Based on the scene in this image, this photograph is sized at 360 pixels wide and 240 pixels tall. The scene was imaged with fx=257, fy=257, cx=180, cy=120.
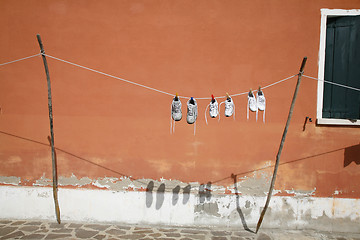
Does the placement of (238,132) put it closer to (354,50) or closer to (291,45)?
(291,45)

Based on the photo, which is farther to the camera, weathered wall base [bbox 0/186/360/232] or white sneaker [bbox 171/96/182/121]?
weathered wall base [bbox 0/186/360/232]

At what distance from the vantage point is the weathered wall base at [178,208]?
4457mm

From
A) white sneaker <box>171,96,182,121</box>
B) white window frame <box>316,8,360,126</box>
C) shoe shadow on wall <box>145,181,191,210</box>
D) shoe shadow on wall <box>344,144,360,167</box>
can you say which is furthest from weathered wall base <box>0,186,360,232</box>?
white sneaker <box>171,96,182,121</box>

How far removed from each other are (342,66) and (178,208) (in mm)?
3757

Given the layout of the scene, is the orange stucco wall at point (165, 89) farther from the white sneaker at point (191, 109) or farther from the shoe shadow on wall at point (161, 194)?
the white sneaker at point (191, 109)

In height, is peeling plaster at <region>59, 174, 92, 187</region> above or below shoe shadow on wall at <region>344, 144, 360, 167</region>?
below

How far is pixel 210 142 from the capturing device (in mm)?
4516

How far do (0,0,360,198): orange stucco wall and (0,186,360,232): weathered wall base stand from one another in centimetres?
29

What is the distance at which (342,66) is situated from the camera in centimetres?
441

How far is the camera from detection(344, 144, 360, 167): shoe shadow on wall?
14.4 ft

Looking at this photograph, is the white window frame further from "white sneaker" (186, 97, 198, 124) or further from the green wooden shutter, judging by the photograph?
"white sneaker" (186, 97, 198, 124)

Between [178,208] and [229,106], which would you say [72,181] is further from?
[229,106]

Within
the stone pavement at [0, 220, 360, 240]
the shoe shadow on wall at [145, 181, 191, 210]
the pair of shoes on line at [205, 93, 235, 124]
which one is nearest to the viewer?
the pair of shoes on line at [205, 93, 235, 124]

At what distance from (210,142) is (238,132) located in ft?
1.70
